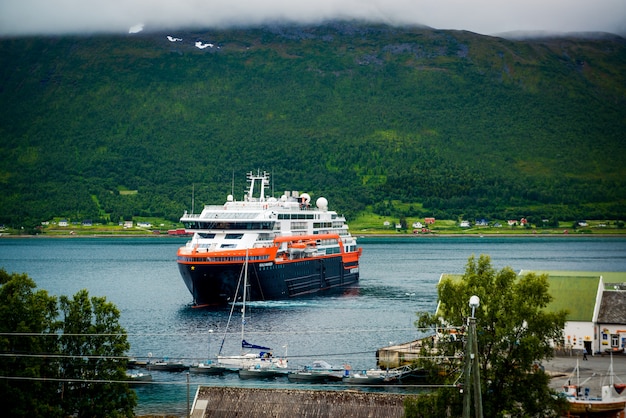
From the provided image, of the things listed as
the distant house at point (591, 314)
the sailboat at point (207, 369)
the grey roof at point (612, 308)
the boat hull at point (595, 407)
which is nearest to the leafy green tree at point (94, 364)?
the sailboat at point (207, 369)

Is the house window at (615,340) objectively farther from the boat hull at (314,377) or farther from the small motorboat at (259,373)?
the small motorboat at (259,373)

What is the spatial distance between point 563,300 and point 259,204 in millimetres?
39930

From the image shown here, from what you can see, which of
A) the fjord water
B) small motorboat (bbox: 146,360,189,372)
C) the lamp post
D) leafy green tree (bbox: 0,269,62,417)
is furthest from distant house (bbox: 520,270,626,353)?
leafy green tree (bbox: 0,269,62,417)

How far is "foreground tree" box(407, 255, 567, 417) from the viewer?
35.3 m

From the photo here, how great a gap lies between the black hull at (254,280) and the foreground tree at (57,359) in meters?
40.6

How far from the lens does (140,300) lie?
96.2m

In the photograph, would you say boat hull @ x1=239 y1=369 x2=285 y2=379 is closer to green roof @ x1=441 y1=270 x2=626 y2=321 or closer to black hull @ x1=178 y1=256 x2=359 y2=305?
green roof @ x1=441 y1=270 x2=626 y2=321

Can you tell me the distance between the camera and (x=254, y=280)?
85312 millimetres

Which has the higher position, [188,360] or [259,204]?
[259,204]

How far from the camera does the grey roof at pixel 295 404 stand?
127ft

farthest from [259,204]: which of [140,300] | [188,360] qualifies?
[188,360]

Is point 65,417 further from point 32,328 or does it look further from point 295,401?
point 295,401

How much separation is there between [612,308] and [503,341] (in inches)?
887

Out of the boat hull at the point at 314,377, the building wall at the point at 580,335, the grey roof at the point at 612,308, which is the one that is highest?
the grey roof at the point at 612,308
